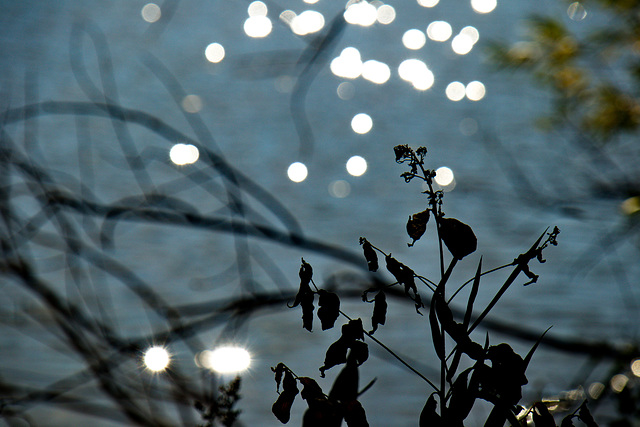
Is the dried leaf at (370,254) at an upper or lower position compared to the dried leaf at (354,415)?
upper

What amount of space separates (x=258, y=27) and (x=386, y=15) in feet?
4.72

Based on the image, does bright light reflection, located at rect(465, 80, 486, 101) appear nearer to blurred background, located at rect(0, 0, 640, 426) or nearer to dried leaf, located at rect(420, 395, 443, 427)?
blurred background, located at rect(0, 0, 640, 426)

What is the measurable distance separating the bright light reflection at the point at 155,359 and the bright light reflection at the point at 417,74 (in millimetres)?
4315

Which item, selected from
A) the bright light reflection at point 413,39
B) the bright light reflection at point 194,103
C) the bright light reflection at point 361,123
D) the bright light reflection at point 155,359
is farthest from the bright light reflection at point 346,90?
the bright light reflection at point 155,359

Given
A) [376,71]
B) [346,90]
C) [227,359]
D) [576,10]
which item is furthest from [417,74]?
[227,359]

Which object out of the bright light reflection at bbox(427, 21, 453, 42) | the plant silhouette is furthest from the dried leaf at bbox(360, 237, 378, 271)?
the bright light reflection at bbox(427, 21, 453, 42)

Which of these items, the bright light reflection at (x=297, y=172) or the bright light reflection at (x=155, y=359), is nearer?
the bright light reflection at (x=155, y=359)

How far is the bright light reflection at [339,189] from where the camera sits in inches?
156

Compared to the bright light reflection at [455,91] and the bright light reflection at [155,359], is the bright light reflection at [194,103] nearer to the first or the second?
the bright light reflection at [455,91]

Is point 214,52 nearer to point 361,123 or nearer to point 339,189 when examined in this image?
point 361,123

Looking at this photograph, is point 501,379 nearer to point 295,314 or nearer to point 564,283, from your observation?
point 295,314

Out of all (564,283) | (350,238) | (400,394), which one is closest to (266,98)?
(350,238)

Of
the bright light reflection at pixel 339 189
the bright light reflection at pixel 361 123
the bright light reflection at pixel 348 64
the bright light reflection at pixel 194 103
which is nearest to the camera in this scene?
the bright light reflection at pixel 339 189

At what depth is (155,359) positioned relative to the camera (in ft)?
4.79
